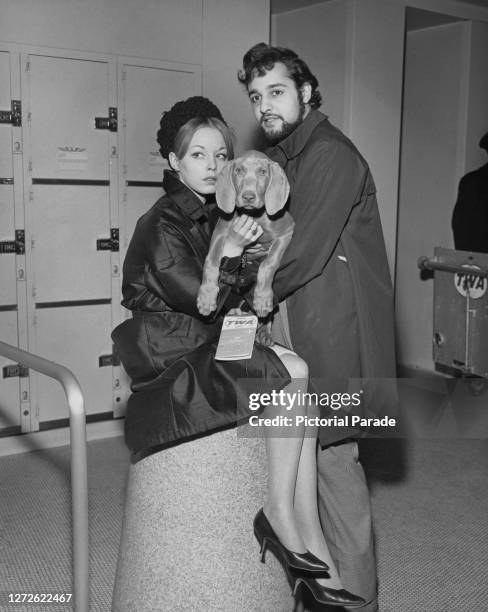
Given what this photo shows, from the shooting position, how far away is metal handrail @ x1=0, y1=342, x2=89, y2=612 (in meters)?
1.92

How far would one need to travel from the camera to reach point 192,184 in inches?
97.1

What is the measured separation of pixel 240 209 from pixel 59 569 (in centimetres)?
187

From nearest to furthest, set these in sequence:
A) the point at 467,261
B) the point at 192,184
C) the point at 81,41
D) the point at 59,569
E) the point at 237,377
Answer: the point at 237,377 < the point at 192,184 < the point at 59,569 < the point at 81,41 < the point at 467,261

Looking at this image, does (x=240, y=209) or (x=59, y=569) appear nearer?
(x=240, y=209)

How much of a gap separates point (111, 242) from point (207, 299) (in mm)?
2706

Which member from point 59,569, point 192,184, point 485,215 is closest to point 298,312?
point 192,184

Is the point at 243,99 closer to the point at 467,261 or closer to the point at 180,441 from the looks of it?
the point at 467,261

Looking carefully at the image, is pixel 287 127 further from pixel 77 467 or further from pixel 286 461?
pixel 77 467

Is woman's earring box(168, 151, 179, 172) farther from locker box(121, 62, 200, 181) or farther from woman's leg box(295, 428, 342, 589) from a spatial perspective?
locker box(121, 62, 200, 181)

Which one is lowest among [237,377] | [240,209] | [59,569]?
[59,569]

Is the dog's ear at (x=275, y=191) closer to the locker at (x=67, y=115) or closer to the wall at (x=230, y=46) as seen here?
the locker at (x=67, y=115)

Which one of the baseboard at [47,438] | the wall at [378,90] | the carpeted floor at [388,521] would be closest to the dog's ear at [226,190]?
the carpeted floor at [388,521]

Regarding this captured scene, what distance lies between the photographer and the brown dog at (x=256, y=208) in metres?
2.25

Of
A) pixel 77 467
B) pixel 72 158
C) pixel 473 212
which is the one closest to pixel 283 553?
pixel 77 467
